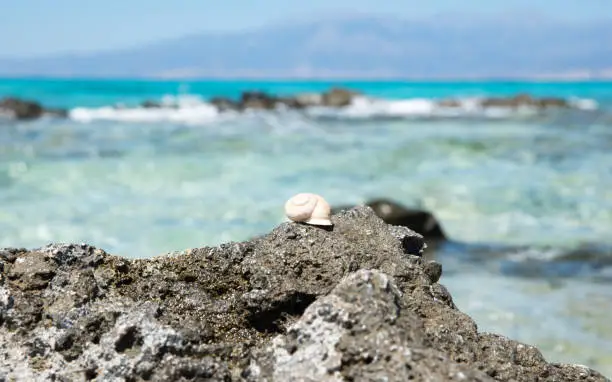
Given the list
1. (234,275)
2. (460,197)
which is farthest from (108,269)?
(460,197)

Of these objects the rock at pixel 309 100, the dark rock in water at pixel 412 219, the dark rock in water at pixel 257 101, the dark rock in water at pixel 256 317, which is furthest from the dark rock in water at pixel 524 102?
the dark rock in water at pixel 256 317

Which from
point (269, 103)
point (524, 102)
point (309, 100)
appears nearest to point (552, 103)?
point (524, 102)

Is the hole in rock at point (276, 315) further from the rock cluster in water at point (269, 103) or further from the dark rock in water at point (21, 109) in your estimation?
the dark rock in water at point (21, 109)

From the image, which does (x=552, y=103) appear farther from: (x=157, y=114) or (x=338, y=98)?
(x=157, y=114)

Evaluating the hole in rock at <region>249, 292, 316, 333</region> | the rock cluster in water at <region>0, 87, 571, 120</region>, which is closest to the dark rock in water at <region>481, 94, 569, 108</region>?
the rock cluster in water at <region>0, 87, 571, 120</region>

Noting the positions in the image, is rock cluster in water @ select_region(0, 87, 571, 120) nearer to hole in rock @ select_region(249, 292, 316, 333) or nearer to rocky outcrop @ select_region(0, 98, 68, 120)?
rocky outcrop @ select_region(0, 98, 68, 120)

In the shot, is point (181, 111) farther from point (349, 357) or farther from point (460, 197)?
point (349, 357)
